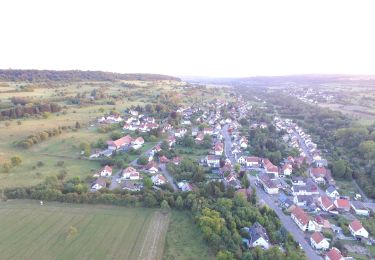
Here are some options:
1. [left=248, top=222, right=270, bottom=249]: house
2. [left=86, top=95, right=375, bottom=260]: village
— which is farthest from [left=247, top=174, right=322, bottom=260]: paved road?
[left=248, top=222, right=270, bottom=249]: house

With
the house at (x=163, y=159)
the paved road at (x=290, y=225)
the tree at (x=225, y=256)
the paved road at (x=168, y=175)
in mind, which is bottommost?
the paved road at (x=290, y=225)

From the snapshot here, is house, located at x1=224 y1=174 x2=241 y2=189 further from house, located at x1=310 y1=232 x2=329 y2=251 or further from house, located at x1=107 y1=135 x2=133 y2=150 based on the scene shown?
house, located at x1=107 y1=135 x2=133 y2=150

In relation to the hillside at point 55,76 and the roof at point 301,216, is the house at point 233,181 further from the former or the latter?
the hillside at point 55,76

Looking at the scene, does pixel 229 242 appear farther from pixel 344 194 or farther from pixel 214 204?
pixel 344 194

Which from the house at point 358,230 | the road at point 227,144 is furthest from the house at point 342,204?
the road at point 227,144

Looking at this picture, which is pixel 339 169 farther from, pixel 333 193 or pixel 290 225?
pixel 290 225

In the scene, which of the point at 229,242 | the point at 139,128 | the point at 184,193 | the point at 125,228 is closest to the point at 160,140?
the point at 139,128

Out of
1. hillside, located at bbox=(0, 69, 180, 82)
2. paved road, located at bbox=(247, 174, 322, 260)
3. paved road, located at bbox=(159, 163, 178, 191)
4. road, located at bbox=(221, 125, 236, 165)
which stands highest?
hillside, located at bbox=(0, 69, 180, 82)
